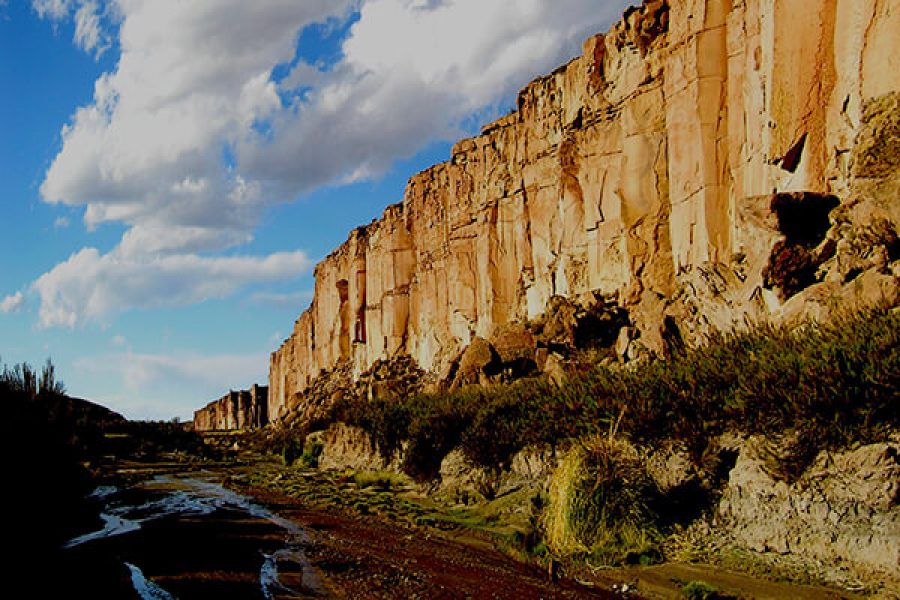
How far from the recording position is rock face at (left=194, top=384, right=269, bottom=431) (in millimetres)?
115812

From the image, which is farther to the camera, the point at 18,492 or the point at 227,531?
the point at 227,531

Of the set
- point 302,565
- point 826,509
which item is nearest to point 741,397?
point 826,509

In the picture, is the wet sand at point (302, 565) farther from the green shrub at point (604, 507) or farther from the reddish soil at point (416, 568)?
the green shrub at point (604, 507)

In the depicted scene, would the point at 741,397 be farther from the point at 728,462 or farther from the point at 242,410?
the point at 242,410

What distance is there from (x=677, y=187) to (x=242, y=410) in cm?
9898

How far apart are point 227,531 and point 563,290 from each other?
2424 cm

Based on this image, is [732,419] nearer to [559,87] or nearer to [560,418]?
[560,418]

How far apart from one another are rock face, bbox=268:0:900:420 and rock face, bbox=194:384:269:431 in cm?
5970

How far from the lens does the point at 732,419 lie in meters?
14.0

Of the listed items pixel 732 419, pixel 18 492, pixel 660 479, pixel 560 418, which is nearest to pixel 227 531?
pixel 18 492

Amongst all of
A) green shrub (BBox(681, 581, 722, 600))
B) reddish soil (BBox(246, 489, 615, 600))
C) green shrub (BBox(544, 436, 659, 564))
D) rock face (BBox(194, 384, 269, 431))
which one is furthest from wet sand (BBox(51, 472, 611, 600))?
rock face (BBox(194, 384, 269, 431))

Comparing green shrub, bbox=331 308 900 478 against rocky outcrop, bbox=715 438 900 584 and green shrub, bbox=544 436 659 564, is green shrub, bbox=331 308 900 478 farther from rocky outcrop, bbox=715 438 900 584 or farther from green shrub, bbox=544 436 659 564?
green shrub, bbox=544 436 659 564

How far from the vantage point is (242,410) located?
11731cm

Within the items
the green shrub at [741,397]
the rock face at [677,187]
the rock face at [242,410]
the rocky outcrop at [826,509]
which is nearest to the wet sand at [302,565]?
the rocky outcrop at [826,509]
